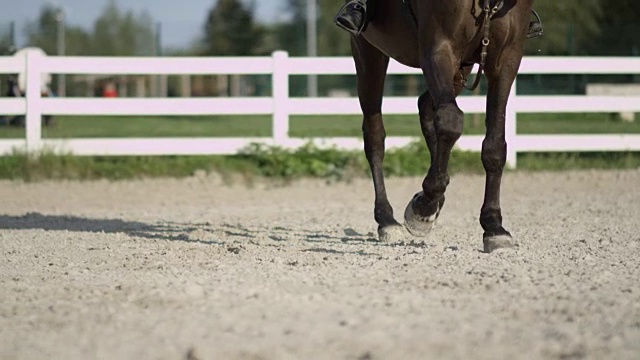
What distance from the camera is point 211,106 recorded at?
14.5 metres

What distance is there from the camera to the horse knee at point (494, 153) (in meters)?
7.08

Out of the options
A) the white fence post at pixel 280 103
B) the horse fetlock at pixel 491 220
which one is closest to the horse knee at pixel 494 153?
the horse fetlock at pixel 491 220

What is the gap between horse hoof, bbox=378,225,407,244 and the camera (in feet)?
26.5

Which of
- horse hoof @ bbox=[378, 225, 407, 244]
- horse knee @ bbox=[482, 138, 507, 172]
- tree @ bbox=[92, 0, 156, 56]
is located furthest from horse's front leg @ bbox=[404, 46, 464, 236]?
tree @ bbox=[92, 0, 156, 56]

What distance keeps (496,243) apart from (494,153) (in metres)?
0.61

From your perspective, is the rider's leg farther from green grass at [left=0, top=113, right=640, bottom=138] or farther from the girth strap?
green grass at [left=0, top=113, right=640, bottom=138]

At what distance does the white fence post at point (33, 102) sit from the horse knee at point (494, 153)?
8500mm

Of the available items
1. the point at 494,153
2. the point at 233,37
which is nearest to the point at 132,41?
the point at 233,37

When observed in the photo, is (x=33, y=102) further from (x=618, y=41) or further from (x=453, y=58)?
(x=618, y=41)

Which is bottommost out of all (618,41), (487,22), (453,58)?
(453,58)

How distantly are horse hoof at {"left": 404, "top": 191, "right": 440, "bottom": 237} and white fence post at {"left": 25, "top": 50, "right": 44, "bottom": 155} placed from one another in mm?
7878

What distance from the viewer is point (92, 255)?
23.3ft

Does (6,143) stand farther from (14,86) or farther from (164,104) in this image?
(14,86)

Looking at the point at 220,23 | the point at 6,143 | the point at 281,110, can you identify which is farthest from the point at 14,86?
the point at 220,23
